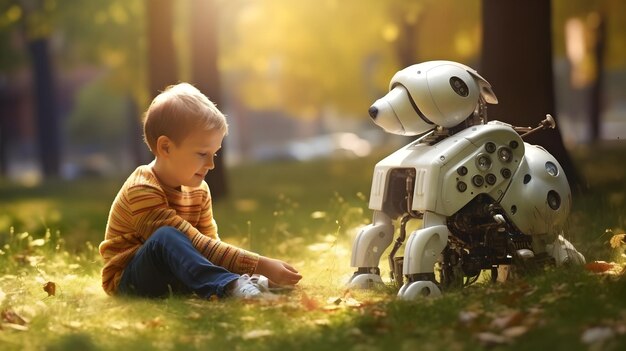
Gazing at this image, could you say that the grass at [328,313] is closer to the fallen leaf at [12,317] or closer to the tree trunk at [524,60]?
the fallen leaf at [12,317]

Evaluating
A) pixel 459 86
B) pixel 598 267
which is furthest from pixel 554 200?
pixel 459 86

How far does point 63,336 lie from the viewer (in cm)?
423

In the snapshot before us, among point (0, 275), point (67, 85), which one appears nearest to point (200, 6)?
point (0, 275)

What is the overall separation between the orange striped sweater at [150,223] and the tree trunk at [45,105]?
21.2 metres

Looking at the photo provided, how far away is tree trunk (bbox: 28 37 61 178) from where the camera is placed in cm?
2584

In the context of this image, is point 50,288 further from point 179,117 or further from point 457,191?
point 457,191

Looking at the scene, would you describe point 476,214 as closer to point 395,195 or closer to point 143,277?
point 395,195

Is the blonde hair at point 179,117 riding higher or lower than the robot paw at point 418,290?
higher

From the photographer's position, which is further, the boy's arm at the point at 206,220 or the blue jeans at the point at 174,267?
the boy's arm at the point at 206,220

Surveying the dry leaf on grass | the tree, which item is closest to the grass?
the dry leaf on grass

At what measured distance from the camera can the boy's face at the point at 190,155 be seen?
16.9 feet

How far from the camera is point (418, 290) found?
465 centimetres

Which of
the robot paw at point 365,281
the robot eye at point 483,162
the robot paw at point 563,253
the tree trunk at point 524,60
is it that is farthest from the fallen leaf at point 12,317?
the tree trunk at point 524,60

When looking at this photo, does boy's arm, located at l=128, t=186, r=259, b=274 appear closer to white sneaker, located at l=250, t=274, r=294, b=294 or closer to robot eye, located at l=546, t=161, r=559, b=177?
white sneaker, located at l=250, t=274, r=294, b=294
